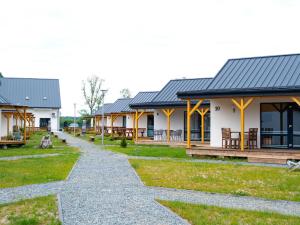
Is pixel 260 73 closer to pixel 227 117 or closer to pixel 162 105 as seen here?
pixel 227 117

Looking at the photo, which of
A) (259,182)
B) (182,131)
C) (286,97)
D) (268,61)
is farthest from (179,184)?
(182,131)

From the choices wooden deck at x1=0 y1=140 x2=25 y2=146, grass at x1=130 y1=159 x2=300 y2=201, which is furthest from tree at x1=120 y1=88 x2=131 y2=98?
grass at x1=130 y1=159 x2=300 y2=201

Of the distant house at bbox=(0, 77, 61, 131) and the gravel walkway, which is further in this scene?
the distant house at bbox=(0, 77, 61, 131)

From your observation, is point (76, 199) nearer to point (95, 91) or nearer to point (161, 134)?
point (161, 134)

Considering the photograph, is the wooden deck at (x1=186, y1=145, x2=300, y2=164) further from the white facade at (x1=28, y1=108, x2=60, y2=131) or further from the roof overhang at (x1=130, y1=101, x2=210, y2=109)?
the white facade at (x1=28, y1=108, x2=60, y2=131)

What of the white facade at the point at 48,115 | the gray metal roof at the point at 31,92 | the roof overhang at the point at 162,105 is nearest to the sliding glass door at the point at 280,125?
the roof overhang at the point at 162,105

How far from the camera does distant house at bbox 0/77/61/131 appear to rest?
5589 centimetres

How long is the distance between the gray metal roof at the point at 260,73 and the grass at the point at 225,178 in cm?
457

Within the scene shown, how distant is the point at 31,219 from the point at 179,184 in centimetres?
465

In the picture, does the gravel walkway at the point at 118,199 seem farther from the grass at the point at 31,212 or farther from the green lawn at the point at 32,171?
the green lawn at the point at 32,171

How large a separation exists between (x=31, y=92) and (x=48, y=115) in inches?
165

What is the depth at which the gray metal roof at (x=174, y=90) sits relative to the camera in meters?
26.1

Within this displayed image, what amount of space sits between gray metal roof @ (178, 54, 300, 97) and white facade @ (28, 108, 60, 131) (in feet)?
131

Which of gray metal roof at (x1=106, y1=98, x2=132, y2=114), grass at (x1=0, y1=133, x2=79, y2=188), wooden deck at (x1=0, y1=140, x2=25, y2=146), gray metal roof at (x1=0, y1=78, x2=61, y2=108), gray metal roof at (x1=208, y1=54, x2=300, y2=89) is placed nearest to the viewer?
grass at (x1=0, y1=133, x2=79, y2=188)
